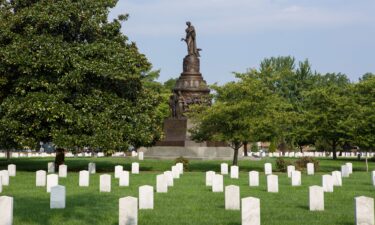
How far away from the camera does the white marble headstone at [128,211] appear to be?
12.5 meters

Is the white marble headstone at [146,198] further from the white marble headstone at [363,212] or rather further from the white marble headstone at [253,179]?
the white marble headstone at [253,179]

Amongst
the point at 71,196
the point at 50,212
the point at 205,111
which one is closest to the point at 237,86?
the point at 205,111

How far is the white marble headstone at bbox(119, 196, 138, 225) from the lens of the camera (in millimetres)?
12493

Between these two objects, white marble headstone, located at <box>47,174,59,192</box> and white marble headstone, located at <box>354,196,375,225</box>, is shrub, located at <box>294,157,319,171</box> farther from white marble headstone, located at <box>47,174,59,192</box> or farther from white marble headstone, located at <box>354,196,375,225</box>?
white marble headstone, located at <box>354,196,375,225</box>

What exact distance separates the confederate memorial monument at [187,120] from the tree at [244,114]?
8906 millimetres

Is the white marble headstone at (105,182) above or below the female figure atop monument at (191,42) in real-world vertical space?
below

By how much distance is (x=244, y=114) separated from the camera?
33969 millimetres

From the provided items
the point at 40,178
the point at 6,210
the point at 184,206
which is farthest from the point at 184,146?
the point at 6,210

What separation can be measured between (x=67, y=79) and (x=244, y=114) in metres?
10.8

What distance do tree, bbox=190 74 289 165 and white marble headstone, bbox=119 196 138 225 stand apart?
21041 millimetres

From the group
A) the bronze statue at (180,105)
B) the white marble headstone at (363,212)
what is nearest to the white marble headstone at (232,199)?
the white marble headstone at (363,212)

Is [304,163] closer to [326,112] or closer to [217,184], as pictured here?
[217,184]

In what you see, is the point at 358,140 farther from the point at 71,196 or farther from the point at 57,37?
the point at 71,196

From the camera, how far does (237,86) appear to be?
113 ft
